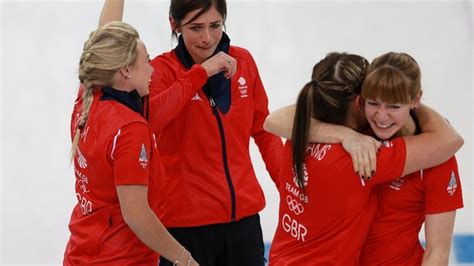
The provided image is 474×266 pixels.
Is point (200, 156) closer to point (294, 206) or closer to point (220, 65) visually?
point (220, 65)

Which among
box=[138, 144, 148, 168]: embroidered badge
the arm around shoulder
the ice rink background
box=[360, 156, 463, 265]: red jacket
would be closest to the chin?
box=[360, 156, 463, 265]: red jacket

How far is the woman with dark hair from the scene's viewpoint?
9.38ft

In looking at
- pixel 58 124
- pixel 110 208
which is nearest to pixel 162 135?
pixel 110 208

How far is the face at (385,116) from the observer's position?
224 cm

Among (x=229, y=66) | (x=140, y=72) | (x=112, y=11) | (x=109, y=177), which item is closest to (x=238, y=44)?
(x=112, y=11)

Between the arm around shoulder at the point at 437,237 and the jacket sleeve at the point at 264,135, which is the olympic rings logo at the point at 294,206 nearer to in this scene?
the arm around shoulder at the point at 437,237

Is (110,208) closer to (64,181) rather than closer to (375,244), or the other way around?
(375,244)

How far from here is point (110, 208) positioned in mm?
2482

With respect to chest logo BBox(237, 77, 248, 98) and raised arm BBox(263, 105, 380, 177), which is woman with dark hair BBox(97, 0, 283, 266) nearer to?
chest logo BBox(237, 77, 248, 98)

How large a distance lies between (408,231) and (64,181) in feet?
7.32

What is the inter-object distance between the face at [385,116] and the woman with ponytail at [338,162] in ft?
0.10

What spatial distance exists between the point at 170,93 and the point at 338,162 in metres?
0.69

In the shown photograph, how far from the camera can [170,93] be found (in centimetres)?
280

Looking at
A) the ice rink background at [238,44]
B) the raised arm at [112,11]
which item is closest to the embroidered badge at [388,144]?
Answer: the raised arm at [112,11]
